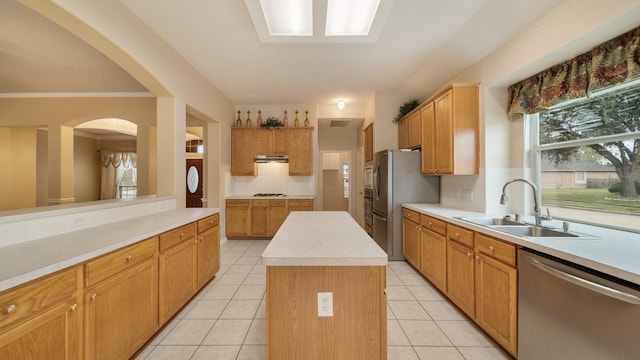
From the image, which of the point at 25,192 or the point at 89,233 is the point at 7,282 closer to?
the point at 89,233

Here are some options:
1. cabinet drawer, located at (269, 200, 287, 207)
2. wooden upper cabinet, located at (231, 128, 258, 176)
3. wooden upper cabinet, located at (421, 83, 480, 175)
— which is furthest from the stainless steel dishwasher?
wooden upper cabinet, located at (231, 128, 258, 176)

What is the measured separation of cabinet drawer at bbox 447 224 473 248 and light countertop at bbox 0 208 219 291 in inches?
98.7

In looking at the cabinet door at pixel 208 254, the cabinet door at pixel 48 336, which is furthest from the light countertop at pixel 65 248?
the cabinet door at pixel 208 254

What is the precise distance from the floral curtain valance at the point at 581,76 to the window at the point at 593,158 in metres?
0.18

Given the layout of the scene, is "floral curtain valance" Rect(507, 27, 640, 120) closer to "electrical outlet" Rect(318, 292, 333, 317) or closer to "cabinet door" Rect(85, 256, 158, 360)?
"electrical outlet" Rect(318, 292, 333, 317)

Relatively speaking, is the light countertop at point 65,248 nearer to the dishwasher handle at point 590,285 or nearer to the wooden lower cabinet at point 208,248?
the wooden lower cabinet at point 208,248

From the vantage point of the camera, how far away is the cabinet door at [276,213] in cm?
438

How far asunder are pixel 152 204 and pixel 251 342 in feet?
5.53

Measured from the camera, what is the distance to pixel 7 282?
83 centimetres

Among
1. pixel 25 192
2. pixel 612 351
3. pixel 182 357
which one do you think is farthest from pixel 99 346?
pixel 25 192

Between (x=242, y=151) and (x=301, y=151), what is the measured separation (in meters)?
1.21

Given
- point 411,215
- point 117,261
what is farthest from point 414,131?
point 117,261

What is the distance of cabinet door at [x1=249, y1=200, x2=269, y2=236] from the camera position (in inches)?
173

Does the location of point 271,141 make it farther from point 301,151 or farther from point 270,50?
point 270,50
